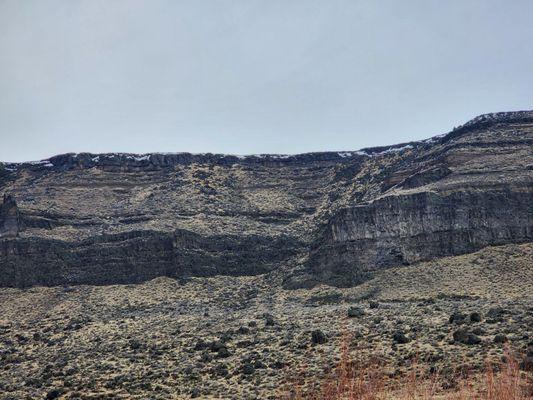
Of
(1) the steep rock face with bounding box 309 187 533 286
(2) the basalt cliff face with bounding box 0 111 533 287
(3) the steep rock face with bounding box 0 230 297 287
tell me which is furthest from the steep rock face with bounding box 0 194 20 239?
(1) the steep rock face with bounding box 309 187 533 286

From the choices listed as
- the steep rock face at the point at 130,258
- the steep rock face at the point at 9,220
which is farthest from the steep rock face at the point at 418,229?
the steep rock face at the point at 9,220

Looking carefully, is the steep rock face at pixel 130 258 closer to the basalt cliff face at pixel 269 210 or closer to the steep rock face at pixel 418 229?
the basalt cliff face at pixel 269 210

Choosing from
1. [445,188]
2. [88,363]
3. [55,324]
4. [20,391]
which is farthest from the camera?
[445,188]

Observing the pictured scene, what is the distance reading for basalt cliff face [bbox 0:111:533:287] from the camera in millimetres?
57500

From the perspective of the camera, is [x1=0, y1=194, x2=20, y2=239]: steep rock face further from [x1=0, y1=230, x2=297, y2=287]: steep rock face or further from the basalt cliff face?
[x1=0, y1=230, x2=297, y2=287]: steep rock face

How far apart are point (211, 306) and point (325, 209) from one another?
2600 centimetres

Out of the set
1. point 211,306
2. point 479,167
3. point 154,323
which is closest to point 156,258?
point 211,306

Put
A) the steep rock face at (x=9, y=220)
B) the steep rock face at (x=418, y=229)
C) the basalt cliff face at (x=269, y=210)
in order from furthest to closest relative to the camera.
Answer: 1. the steep rock face at (x=9, y=220)
2. the basalt cliff face at (x=269, y=210)
3. the steep rock face at (x=418, y=229)

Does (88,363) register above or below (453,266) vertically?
below

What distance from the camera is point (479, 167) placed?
6222cm

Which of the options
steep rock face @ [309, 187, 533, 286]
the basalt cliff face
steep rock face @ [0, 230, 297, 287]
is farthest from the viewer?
steep rock face @ [0, 230, 297, 287]

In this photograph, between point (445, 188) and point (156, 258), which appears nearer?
point (445, 188)

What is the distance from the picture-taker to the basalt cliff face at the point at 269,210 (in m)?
57.5

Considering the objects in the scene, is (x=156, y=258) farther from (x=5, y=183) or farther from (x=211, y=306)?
(x=5, y=183)
